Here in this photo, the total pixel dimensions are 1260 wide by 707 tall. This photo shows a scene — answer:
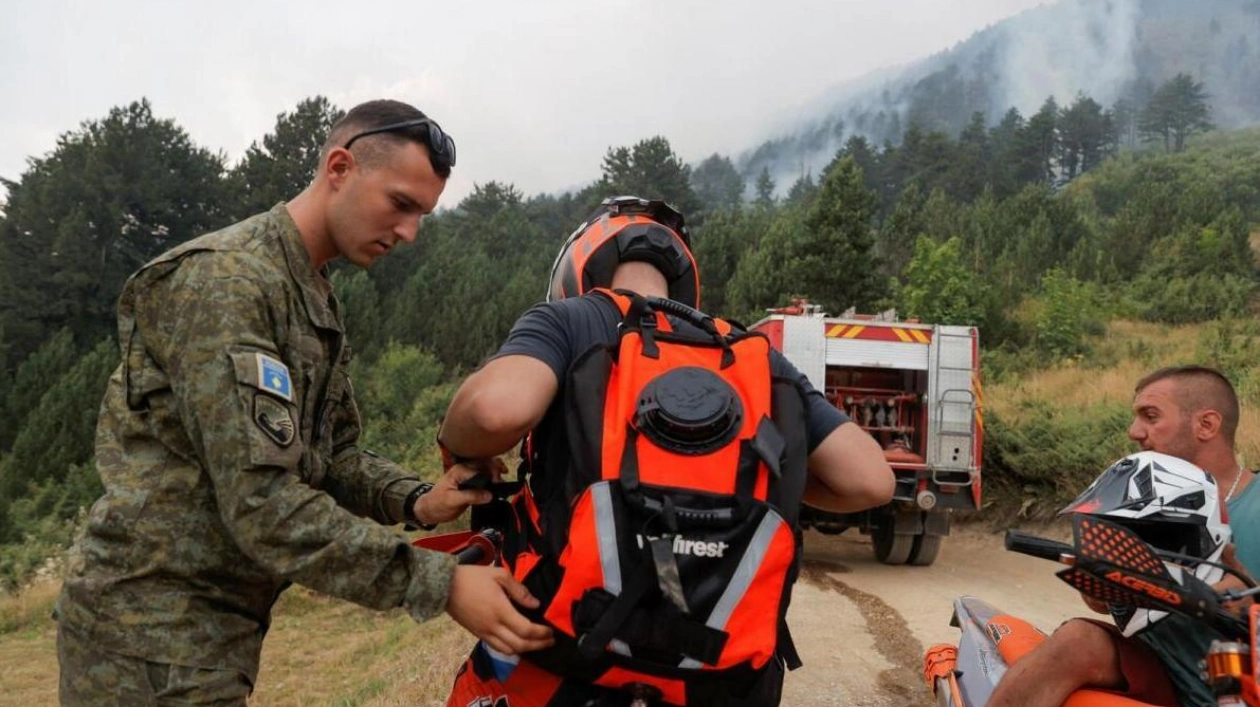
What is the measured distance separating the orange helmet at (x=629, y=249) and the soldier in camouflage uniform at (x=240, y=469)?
400 mm

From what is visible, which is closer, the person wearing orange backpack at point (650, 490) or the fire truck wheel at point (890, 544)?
the person wearing orange backpack at point (650, 490)

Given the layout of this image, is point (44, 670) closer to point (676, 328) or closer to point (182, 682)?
point (182, 682)

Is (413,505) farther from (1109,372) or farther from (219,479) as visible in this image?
(1109,372)

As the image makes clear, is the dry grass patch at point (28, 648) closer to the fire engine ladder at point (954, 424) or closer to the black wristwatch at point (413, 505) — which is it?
the black wristwatch at point (413, 505)

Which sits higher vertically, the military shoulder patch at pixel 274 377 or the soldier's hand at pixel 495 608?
the military shoulder patch at pixel 274 377

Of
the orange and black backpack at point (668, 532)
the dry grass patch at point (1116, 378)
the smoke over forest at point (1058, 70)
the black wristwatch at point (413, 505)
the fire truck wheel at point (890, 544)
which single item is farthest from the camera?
the smoke over forest at point (1058, 70)

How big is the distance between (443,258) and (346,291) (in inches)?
296

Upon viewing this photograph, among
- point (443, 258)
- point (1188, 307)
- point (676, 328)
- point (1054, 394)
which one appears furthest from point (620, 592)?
point (443, 258)

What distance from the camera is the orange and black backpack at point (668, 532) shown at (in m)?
1.55

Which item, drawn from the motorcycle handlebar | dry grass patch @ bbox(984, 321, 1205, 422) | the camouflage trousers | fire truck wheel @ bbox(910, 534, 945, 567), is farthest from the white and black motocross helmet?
dry grass patch @ bbox(984, 321, 1205, 422)

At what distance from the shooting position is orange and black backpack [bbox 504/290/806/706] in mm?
1550

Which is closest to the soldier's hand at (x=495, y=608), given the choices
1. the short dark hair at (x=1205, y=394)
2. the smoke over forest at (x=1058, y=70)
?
the short dark hair at (x=1205, y=394)

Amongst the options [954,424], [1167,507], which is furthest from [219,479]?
[954,424]

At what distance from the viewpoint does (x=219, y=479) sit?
1566 millimetres
